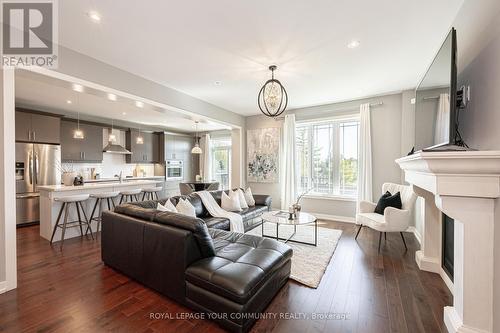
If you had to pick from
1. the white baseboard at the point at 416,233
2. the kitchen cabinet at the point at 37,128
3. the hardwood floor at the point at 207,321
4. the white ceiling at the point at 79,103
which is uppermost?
the white ceiling at the point at 79,103

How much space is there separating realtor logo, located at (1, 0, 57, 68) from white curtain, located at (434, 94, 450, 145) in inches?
142

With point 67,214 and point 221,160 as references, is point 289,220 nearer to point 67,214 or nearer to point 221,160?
point 67,214

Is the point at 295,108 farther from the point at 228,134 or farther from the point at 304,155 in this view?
the point at 228,134

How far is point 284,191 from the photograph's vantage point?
5.58 metres

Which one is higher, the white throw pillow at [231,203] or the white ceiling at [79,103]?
the white ceiling at [79,103]

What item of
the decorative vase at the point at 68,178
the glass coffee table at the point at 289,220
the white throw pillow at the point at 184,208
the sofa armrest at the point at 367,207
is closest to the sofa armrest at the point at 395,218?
the sofa armrest at the point at 367,207

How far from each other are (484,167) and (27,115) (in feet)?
24.4

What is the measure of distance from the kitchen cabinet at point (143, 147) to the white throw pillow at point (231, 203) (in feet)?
14.9

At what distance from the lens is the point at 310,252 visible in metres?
3.16

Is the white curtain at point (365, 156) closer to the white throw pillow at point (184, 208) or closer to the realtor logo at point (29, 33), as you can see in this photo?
the white throw pillow at point (184, 208)

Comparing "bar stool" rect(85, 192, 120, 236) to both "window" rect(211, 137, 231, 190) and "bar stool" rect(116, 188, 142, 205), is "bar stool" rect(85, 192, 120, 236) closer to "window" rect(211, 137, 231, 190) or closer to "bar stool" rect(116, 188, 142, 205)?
"bar stool" rect(116, 188, 142, 205)

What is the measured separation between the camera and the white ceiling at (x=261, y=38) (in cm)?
202

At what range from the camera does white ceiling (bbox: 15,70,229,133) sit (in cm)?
333

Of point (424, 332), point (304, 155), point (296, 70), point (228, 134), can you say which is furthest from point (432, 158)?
point (228, 134)
